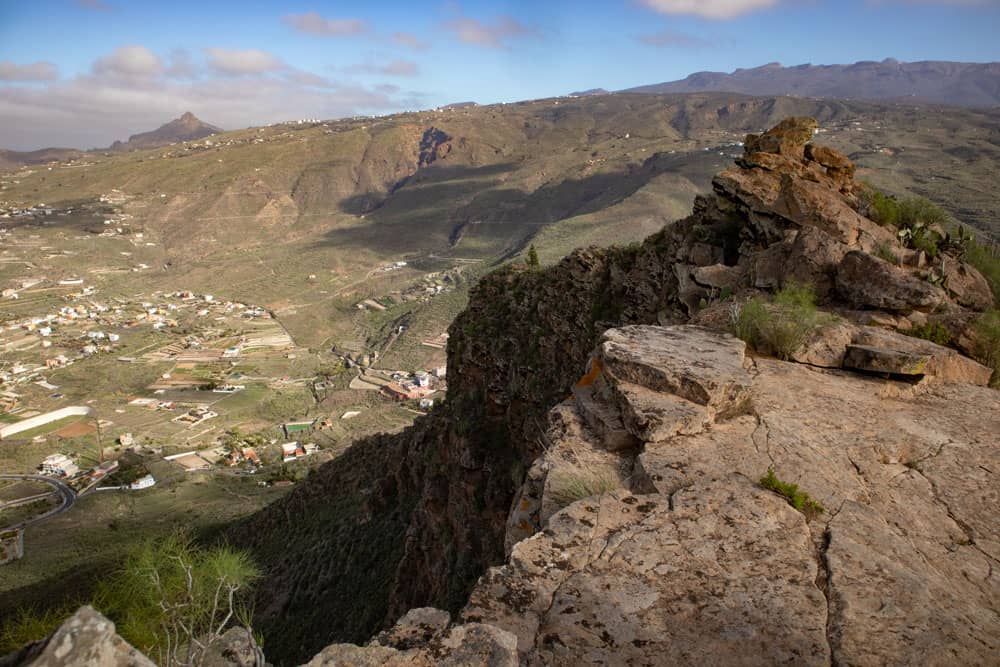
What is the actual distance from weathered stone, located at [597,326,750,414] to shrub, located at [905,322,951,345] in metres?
3.31

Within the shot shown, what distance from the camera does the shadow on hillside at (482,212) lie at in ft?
428

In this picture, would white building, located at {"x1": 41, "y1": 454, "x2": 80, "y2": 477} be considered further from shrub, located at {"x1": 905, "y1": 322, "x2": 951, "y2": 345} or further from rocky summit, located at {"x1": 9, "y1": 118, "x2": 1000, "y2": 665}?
shrub, located at {"x1": 905, "y1": 322, "x2": 951, "y2": 345}

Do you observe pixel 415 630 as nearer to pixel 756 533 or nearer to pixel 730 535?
pixel 730 535

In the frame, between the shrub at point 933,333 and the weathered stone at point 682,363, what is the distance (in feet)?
10.9

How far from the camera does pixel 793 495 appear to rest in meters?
5.04

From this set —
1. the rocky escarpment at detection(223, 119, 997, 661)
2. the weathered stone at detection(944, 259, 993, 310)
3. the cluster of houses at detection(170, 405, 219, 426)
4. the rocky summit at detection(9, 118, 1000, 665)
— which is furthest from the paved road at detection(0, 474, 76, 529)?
the weathered stone at detection(944, 259, 993, 310)

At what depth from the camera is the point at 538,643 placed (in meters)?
3.70

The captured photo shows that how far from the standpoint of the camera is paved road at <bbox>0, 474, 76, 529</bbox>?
146 feet

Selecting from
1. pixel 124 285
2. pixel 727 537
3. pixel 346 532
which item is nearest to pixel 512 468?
pixel 346 532

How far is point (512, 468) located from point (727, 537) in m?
16.1

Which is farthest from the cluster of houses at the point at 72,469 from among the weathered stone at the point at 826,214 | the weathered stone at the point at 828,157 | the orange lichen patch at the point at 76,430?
the weathered stone at the point at 828,157

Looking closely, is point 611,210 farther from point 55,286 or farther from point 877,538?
point 55,286

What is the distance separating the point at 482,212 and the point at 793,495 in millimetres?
152138

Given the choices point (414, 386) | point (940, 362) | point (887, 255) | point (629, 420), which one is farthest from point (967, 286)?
point (414, 386)
